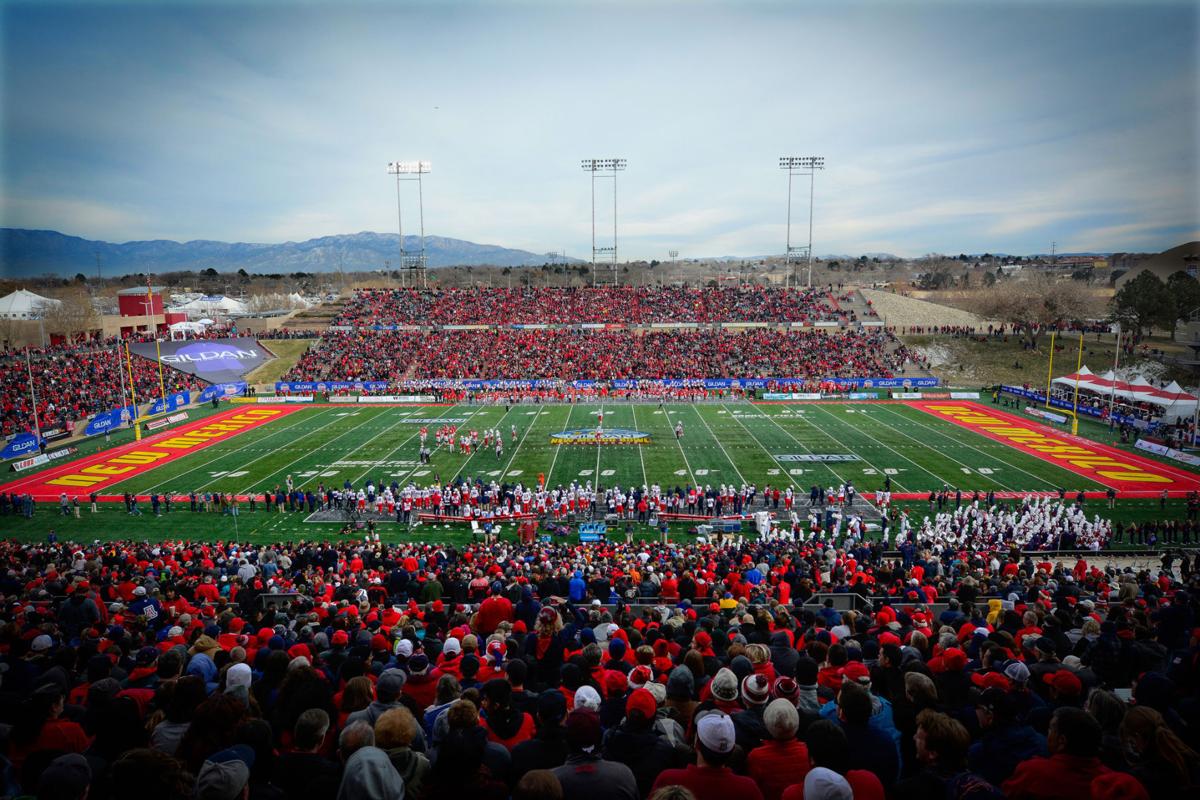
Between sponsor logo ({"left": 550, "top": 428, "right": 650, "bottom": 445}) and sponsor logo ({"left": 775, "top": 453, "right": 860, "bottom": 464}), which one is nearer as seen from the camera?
sponsor logo ({"left": 775, "top": 453, "right": 860, "bottom": 464})

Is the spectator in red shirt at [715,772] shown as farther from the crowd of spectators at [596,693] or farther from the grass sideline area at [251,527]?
the grass sideline area at [251,527]

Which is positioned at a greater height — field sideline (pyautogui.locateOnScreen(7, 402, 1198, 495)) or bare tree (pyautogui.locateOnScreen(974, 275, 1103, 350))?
bare tree (pyautogui.locateOnScreen(974, 275, 1103, 350))

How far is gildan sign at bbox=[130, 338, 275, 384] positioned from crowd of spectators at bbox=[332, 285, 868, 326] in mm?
11445

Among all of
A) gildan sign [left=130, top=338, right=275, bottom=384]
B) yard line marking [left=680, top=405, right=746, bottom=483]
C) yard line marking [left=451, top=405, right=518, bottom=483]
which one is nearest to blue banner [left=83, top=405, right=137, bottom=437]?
gildan sign [left=130, top=338, right=275, bottom=384]

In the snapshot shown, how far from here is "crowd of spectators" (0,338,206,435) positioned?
111 ft

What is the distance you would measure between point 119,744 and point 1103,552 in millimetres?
22934

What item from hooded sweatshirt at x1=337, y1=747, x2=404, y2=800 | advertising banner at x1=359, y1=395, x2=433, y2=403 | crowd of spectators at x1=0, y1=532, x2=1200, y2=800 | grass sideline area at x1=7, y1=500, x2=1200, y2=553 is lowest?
grass sideline area at x1=7, y1=500, x2=1200, y2=553

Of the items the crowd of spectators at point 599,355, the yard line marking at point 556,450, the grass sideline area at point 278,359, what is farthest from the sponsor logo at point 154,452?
the yard line marking at point 556,450

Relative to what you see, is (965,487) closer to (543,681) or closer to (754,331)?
(543,681)

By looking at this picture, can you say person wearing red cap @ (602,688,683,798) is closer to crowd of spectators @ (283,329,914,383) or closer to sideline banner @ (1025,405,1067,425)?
sideline banner @ (1025,405,1067,425)

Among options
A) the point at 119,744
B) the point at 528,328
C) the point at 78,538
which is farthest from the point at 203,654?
the point at 528,328

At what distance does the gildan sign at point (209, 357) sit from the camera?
47.8 meters

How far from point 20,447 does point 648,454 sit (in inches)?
1112

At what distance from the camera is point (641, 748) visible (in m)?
3.88
